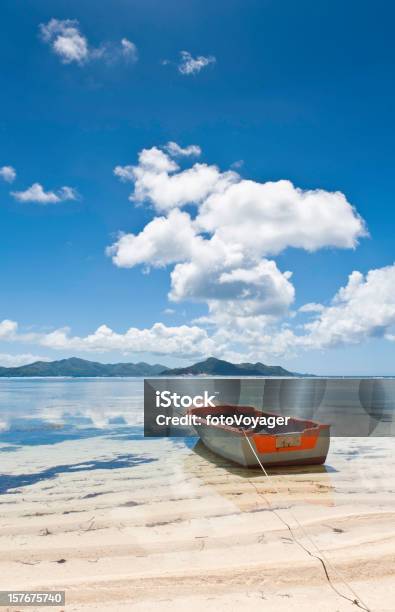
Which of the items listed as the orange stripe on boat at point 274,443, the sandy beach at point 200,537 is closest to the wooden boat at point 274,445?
the orange stripe on boat at point 274,443

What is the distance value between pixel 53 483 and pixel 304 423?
756cm

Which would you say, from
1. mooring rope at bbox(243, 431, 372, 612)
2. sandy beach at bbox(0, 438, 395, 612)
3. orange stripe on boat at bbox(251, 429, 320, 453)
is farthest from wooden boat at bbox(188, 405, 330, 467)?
mooring rope at bbox(243, 431, 372, 612)

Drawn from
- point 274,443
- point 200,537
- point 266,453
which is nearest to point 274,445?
point 274,443

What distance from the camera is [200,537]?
22.6ft

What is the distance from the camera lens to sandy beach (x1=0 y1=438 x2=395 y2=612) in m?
4.97

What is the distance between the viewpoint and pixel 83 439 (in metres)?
19.8

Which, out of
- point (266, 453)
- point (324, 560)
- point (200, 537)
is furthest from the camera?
point (266, 453)

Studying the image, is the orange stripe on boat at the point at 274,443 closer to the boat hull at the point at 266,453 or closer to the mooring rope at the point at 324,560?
the boat hull at the point at 266,453

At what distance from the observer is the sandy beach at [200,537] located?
4.97 metres

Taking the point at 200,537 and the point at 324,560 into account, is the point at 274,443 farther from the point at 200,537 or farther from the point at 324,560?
the point at 324,560

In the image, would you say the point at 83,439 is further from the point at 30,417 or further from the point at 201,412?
the point at 30,417

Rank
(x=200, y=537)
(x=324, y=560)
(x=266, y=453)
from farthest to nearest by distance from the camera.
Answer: (x=266, y=453) < (x=200, y=537) < (x=324, y=560)

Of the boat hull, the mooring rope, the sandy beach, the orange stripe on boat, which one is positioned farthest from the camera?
the boat hull

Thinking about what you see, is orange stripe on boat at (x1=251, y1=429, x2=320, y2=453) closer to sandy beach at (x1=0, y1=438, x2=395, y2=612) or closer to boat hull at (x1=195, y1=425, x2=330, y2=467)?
boat hull at (x1=195, y1=425, x2=330, y2=467)
